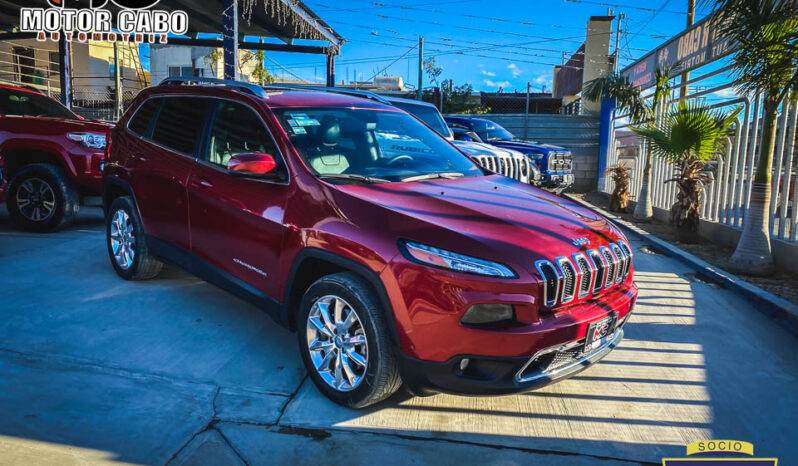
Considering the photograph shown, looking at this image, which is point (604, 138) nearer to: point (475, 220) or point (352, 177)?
point (352, 177)

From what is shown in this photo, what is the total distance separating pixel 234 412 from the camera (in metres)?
3.09

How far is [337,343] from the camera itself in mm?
Result: 3123

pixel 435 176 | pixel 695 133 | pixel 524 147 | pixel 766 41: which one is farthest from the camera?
pixel 524 147

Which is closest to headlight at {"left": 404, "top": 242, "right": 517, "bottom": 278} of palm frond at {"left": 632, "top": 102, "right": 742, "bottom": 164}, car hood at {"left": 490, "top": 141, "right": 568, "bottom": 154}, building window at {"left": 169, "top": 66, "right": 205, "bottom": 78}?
palm frond at {"left": 632, "top": 102, "right": 742, "bottom": 164}

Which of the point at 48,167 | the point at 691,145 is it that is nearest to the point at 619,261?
the point at 691,145

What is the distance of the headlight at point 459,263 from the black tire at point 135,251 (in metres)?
3.16

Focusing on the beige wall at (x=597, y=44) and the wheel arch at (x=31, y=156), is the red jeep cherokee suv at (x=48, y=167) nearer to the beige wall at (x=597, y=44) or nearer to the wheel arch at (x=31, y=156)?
the wheel arch at (x=31, y=156)

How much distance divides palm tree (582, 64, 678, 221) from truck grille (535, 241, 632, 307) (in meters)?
6.70

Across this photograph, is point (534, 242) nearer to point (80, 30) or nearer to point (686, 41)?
point (686, 41)

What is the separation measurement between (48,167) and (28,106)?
1478 mm

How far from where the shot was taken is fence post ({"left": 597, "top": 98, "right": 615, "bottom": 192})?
1572cm

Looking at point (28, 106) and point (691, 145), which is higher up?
point (28, 106)

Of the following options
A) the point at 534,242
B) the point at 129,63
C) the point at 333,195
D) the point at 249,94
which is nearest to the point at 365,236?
the point at 333,195

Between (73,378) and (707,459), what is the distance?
140 inches
